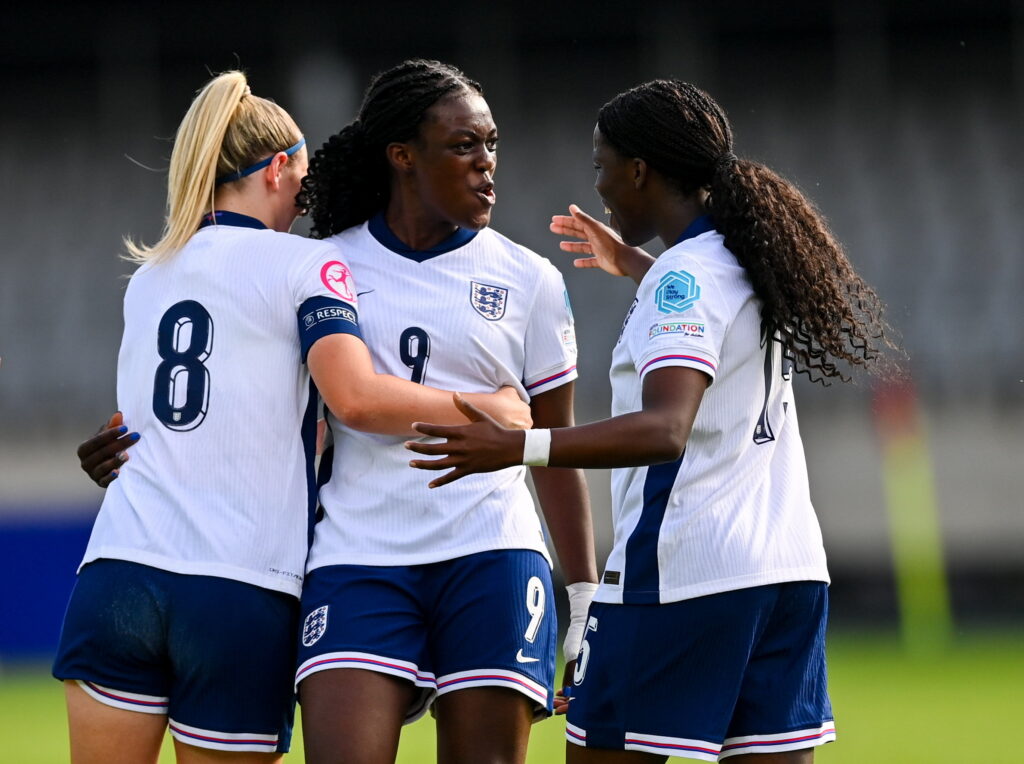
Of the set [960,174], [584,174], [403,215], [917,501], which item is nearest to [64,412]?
[584,174]

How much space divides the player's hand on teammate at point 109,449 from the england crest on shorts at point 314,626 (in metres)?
0.58

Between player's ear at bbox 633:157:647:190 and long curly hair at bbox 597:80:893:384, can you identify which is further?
player's ear at bbox 633:157:647:190

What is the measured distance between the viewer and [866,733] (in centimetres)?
774

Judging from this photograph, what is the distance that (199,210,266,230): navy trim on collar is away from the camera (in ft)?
11.6

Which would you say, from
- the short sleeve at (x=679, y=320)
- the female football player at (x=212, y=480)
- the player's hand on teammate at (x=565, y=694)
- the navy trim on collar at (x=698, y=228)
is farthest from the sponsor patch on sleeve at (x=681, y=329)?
the player's hand on teammate at (x=565, y=694)

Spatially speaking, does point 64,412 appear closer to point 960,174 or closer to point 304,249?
point 960,174

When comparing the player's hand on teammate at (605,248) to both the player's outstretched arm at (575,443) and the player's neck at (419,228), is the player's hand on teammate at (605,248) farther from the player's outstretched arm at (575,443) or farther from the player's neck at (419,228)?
the player's outstretched arm at (575,443)

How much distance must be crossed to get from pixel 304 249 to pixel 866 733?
539cm

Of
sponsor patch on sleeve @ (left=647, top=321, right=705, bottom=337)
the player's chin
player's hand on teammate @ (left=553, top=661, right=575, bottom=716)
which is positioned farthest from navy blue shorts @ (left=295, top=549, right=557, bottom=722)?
the player's chin

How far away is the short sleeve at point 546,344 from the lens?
3.76 metres

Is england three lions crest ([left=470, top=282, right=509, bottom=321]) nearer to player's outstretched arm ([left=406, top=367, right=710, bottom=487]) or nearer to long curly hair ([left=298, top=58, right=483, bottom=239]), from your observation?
long curly hair ([left=298, top=58, right=483, bottom=239])

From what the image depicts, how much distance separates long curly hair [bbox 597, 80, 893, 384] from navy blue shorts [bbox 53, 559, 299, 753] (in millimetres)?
1371

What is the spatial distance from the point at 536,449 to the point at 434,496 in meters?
0.62

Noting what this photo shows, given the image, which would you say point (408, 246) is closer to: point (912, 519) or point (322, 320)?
point (322, 320)
